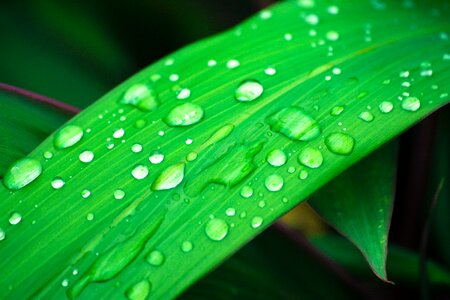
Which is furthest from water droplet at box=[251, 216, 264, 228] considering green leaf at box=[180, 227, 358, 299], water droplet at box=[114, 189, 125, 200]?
green leaf at box=[180, 227, 358, 299]

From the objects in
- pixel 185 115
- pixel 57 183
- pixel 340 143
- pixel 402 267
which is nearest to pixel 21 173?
pixel 57 183

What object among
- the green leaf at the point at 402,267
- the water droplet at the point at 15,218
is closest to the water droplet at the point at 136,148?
the water droplet at the point at 15,218

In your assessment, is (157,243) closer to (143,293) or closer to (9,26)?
(143,293)

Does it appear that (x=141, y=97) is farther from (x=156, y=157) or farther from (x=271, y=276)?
(x=271, y=276)

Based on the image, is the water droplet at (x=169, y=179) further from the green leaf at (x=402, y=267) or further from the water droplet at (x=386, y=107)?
the green leaf at (x=402, y=267)

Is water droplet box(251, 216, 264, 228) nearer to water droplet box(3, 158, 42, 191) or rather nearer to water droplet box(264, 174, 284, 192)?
water droplet box(264, 174, 284, 192)

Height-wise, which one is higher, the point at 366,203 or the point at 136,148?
Answer: the point at 136,148

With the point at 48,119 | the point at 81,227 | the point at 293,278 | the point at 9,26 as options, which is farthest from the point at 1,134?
the point at 9,26
